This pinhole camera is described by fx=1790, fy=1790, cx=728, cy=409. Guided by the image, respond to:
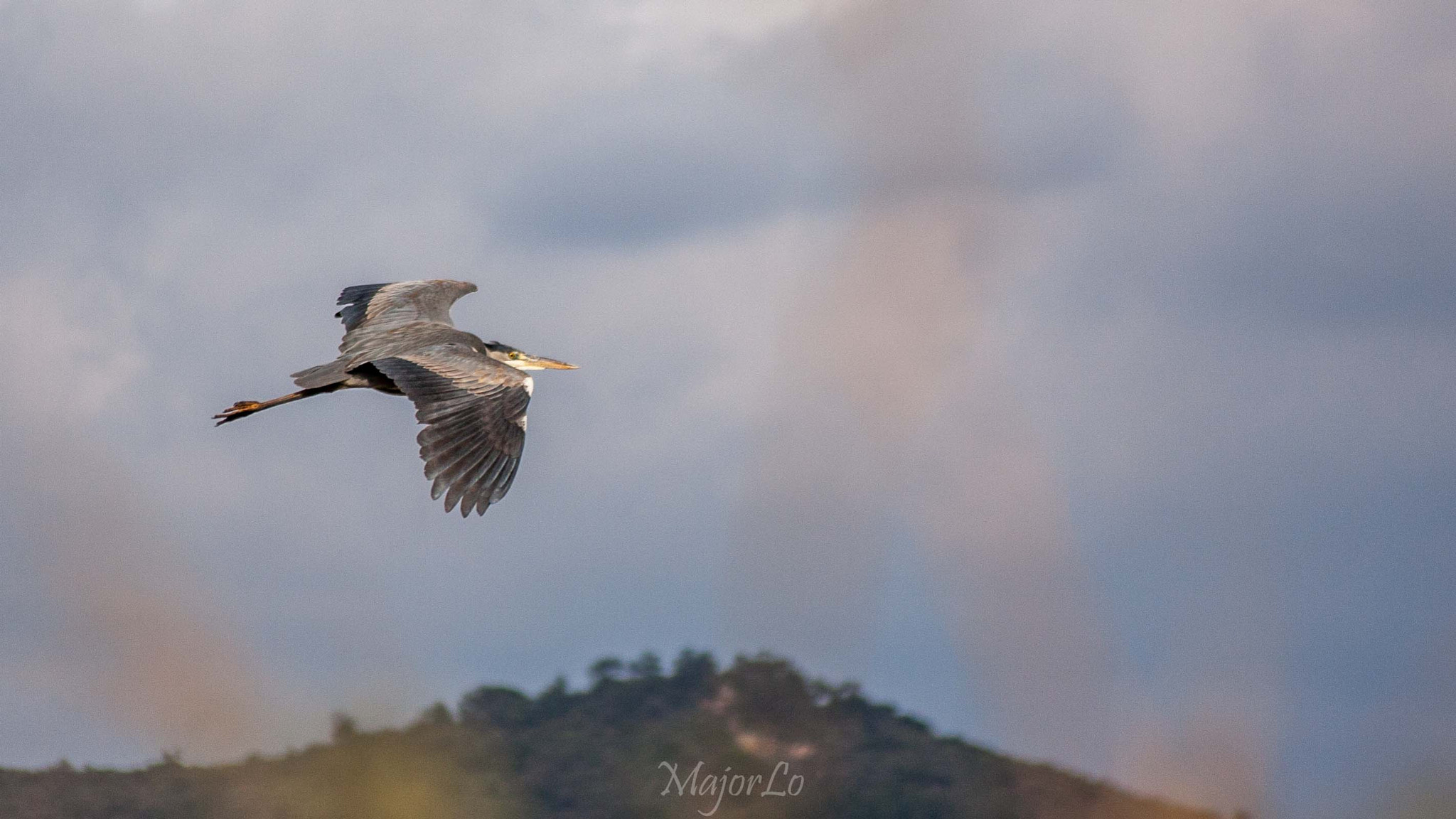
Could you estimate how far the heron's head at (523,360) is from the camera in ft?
69.1

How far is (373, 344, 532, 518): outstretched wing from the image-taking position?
1488cm

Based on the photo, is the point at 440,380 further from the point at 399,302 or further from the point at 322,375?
the point at 399,302

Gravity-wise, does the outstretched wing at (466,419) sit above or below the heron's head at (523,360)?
below

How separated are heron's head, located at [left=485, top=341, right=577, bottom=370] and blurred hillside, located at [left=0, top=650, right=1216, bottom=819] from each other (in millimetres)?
12365

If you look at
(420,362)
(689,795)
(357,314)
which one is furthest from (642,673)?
(420,362)

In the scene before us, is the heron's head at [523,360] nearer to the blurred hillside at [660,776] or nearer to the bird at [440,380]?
the bird at [440,380]

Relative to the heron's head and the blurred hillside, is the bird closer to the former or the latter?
the heron's head

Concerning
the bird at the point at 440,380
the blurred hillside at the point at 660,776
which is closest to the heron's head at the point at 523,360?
the bird at the point at 440,380

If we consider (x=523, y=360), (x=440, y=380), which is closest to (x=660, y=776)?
(x=523, y=360)

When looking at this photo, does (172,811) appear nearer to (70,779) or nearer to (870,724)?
(70,779)

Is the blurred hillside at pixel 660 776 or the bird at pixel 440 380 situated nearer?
the bird at pixel 440 380

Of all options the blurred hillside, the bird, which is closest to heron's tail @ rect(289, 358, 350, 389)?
the bird

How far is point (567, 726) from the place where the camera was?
38312 millimetres

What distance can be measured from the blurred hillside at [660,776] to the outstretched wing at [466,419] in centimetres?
1623
